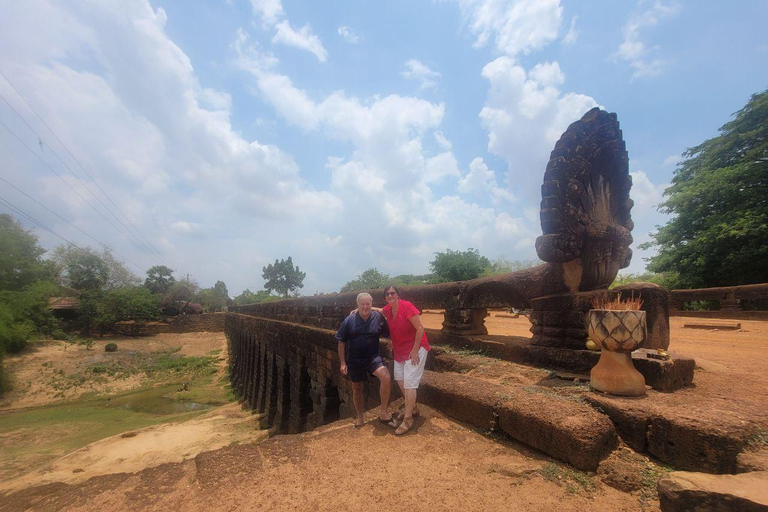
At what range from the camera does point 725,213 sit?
1534cm

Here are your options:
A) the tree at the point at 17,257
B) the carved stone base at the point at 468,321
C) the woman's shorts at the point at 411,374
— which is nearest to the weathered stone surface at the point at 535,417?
the woman's shorts at the point at 411,374

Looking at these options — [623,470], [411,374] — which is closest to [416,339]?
[411,374]

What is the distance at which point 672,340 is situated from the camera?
6.13 metres

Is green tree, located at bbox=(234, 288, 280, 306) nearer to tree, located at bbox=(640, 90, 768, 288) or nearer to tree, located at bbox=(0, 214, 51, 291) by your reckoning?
tree, located at bbox=(0, 214, 51, 291)

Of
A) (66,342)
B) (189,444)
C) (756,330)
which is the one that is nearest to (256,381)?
(189,444)

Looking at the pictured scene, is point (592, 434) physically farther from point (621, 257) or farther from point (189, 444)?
point (189, 444)

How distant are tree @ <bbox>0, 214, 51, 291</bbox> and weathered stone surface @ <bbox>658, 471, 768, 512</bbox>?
3373 centimetres

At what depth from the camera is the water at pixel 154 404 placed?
1564 centimetres

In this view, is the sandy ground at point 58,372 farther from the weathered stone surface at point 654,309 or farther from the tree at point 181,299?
the weathered stone surface at point 654,309

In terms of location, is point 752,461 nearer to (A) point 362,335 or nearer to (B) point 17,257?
(A) point 362,335

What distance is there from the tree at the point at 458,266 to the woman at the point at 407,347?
2152cm

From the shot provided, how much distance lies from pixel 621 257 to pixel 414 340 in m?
2.39

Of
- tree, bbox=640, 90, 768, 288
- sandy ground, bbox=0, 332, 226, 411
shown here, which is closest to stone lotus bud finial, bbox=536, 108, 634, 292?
tree, bbox=640, 90, 768, 288

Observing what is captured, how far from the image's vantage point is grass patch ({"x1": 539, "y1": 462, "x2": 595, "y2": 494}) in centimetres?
187
